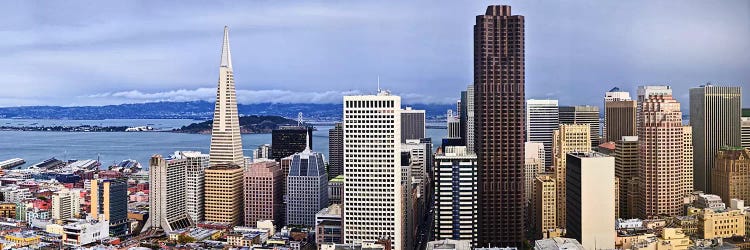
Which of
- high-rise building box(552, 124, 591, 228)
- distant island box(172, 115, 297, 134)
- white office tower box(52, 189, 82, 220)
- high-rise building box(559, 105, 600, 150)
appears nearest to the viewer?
high-rise building box(552, 124, 591, 228)

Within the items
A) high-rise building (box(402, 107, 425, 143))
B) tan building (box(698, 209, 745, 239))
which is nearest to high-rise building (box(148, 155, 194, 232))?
high-rise building (box(402, 107, 425, 143))

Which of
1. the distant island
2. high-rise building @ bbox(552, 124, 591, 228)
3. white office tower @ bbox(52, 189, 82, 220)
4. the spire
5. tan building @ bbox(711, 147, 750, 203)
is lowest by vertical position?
white office tower @ bbox(52, 189, 82, 220)

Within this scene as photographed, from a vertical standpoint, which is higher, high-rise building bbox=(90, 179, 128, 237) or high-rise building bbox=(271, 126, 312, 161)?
high-rise building bbox=(271, 126, 312, 161)

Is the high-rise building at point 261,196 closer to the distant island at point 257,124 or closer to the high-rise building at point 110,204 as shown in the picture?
the high-rise building at point 110,204

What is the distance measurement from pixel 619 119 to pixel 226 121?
8992 millimetres

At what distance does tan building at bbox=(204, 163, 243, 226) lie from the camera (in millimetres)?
13180

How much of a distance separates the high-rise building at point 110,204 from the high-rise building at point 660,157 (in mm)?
9446

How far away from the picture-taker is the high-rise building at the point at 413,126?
64.2ft

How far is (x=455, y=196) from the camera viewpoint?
10.5 m

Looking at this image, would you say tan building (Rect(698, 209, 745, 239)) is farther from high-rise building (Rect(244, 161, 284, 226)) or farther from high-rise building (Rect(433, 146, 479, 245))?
high-rise building (Rect(244, 161, 284, 226))

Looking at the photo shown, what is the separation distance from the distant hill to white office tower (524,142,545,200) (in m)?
2.31

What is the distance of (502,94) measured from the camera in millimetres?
11758

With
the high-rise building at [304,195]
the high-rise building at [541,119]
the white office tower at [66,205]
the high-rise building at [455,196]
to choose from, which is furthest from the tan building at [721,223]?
the white office tower at [66,205]

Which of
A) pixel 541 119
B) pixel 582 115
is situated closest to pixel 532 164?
pixel 582 115
